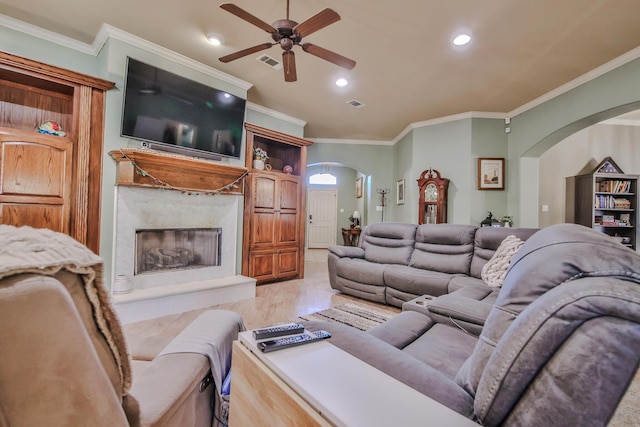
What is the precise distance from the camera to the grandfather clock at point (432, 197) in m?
4.75

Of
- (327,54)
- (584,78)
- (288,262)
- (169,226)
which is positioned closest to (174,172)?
(169,226)

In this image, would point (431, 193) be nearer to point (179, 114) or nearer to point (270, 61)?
point (270, 61)

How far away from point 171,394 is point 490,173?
512cm

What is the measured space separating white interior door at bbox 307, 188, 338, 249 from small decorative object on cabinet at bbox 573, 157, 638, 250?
5.83 m

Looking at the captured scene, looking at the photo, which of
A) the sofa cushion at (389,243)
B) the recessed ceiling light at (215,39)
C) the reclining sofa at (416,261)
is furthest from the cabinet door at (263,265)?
the recessed ceiling light at (215,39)

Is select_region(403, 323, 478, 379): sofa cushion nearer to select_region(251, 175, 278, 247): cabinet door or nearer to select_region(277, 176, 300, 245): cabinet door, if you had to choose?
select_region(251, 175, 278, 247): cabinet door

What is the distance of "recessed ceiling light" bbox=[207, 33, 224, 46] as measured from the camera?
274 centimetres

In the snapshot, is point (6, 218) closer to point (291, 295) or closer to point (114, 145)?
point (114, 145)

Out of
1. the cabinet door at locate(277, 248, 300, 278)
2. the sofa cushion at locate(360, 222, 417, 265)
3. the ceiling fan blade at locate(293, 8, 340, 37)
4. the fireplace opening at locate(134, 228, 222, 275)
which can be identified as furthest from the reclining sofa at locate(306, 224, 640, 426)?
the cabinet door at locate(277, 248, 300, 278)

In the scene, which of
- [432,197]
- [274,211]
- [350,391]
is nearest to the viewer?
[350,391]

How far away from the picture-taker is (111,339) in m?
0.59

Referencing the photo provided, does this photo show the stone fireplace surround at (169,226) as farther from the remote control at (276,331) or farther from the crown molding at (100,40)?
the remote control at (276,331)

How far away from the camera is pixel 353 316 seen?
2.82m

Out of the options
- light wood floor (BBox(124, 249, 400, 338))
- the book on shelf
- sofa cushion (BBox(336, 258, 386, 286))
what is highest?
the book on shelf
